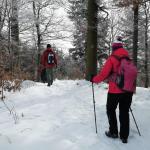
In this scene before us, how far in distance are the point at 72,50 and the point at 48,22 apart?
1356cm

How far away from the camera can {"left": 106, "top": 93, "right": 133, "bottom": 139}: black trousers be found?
7051 mm

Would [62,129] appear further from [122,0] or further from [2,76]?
[122,0]

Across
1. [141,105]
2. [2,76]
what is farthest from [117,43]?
[2,76]

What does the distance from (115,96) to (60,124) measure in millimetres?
1297

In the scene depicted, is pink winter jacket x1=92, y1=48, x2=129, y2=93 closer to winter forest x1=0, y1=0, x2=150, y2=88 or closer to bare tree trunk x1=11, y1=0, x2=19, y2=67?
winter forest x1=0, y1=0, x2=150, y2=88

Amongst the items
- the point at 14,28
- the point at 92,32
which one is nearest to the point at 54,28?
the point at 14,28

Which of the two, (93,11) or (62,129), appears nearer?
(62,129)

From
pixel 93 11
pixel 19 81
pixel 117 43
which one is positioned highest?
pixel 93 11

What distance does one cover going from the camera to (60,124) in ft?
24.7

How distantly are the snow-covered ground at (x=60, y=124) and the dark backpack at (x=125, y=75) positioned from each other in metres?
1.10

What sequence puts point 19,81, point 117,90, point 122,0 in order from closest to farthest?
point 117,90
point 19,81
point 122,0

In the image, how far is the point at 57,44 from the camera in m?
27.3

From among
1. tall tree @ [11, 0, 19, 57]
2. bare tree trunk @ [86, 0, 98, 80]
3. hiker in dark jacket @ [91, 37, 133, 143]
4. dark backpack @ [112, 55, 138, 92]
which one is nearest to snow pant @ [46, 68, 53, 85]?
bare tree trunk @ [86, 0, 98, 80]

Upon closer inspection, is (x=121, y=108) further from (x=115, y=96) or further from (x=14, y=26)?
(x=14, y=26)
